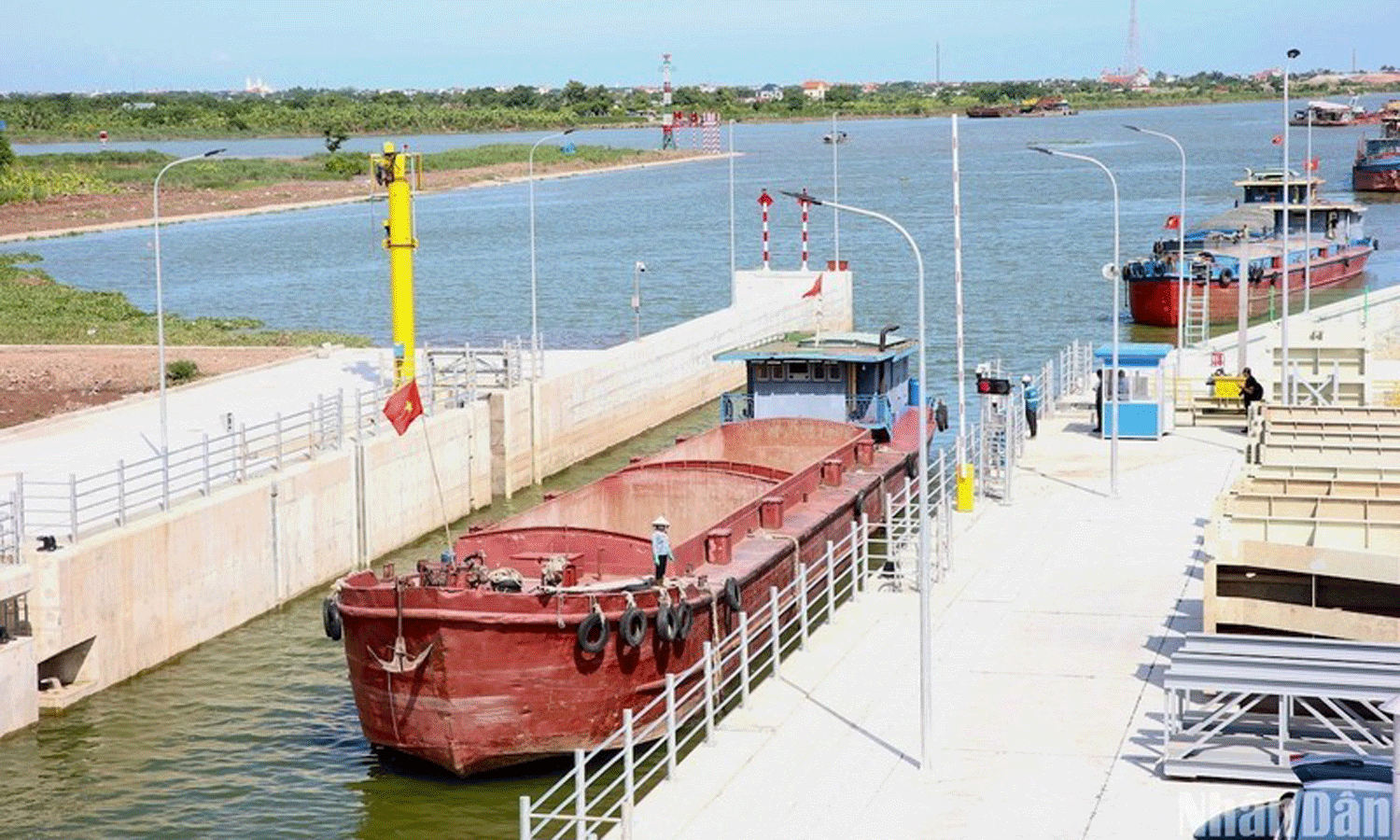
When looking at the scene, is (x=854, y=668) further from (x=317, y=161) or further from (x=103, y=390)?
(x=317, y=161)

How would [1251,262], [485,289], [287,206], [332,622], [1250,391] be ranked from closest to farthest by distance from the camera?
[332,622] < [1250,391] < [1251,262] < [485,289] < [287,206]

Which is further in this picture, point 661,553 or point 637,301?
point 637,301

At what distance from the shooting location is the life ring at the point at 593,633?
67.7 ft

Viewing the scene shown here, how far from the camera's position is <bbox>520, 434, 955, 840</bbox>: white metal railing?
677 inches

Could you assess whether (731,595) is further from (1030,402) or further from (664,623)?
(1030,402)

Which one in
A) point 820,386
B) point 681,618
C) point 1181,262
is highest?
point 1181,262

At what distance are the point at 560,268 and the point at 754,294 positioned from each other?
25972 millimetres

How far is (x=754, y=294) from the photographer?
191 feet

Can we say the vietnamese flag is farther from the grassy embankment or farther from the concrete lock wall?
the grassy embankment

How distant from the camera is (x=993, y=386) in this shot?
32219mm

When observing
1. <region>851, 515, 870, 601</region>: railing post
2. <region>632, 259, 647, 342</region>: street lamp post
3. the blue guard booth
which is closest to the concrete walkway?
<region>851, 515, 870, 601</region>: railing post

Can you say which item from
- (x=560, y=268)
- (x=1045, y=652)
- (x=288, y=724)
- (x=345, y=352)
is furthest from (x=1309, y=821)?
(x=560, y=268)

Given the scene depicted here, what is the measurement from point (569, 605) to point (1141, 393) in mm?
18698

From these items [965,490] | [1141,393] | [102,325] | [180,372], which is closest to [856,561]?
[965,490]
